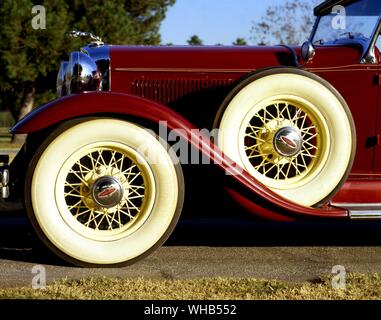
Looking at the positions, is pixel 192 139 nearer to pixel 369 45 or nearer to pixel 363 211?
pixel 363 211

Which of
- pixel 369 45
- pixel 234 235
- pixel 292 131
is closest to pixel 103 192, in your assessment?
pixel 292 131

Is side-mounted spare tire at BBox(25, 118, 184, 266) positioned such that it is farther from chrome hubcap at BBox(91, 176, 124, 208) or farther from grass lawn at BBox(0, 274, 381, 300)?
grass lawn at BBox(0, 274, 381, 300)

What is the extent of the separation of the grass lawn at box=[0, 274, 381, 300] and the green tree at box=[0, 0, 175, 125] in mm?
19393

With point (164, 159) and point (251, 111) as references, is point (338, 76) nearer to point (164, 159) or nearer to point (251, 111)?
point (251, 111)

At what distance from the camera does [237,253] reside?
4.72 m

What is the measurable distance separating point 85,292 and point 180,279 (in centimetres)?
63

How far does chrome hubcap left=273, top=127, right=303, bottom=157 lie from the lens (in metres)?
4.41

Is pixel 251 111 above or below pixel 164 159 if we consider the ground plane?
above

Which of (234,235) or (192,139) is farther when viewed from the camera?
(234,235)

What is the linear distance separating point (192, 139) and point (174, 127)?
5.2 inches

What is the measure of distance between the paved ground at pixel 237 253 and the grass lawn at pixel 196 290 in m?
0.22

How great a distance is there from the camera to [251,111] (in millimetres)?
4445

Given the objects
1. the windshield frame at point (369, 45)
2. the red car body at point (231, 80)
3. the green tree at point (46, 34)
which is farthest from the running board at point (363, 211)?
the green tree at point (46, 34)
